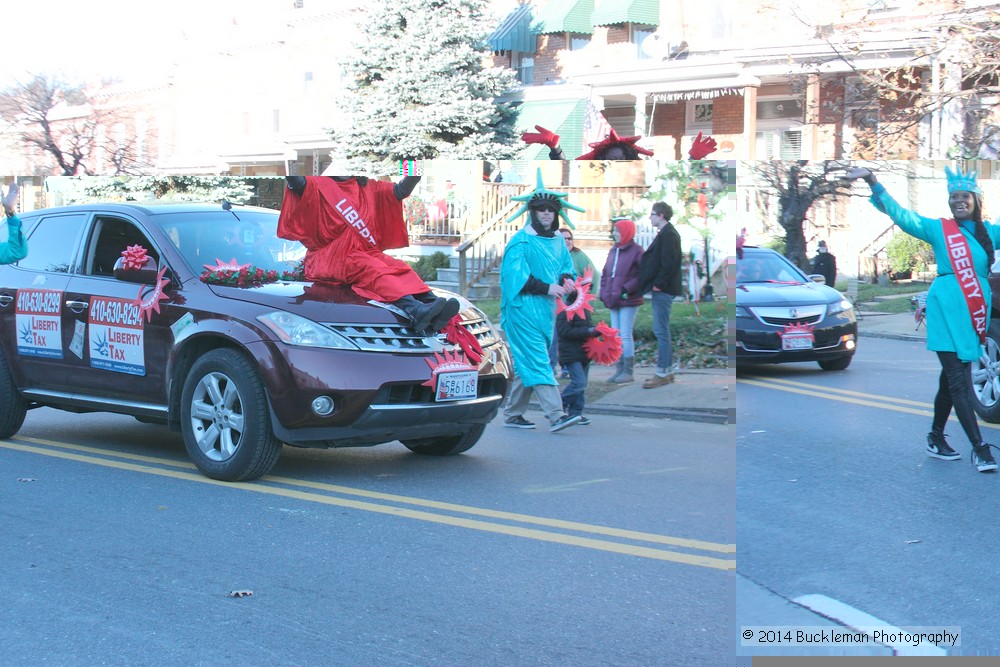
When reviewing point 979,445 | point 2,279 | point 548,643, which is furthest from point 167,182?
point 979,445

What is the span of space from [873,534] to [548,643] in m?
1.73

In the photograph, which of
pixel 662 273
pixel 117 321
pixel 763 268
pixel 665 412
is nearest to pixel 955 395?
pixel 763 268

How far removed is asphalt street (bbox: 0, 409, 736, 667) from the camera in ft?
12.4

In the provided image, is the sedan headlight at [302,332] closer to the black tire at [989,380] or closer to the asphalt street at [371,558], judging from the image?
the asphalt street at [371,558]

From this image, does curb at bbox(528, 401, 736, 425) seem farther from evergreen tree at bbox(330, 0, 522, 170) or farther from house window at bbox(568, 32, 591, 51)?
house window at bbox(568, 32, 591, 51)

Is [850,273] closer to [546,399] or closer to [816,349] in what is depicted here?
[816,349]

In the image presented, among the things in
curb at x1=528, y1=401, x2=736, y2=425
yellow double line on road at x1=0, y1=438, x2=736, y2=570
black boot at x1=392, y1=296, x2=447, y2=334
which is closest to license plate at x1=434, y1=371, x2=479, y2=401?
black boot at x1=392, y1=296, x2=447, y2=334

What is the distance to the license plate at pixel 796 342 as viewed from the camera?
2055 millimetres

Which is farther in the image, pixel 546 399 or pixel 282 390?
pixel 546 399

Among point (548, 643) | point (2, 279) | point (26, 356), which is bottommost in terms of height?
point (548, 643)

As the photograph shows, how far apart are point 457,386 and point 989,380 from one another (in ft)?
13.7

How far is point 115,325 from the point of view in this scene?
7012mm

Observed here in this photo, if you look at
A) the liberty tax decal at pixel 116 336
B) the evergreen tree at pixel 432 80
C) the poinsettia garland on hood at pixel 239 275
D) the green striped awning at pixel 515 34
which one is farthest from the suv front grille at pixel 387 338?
the green striped awning at pixel 515 34

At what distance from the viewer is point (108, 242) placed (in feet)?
24.0
